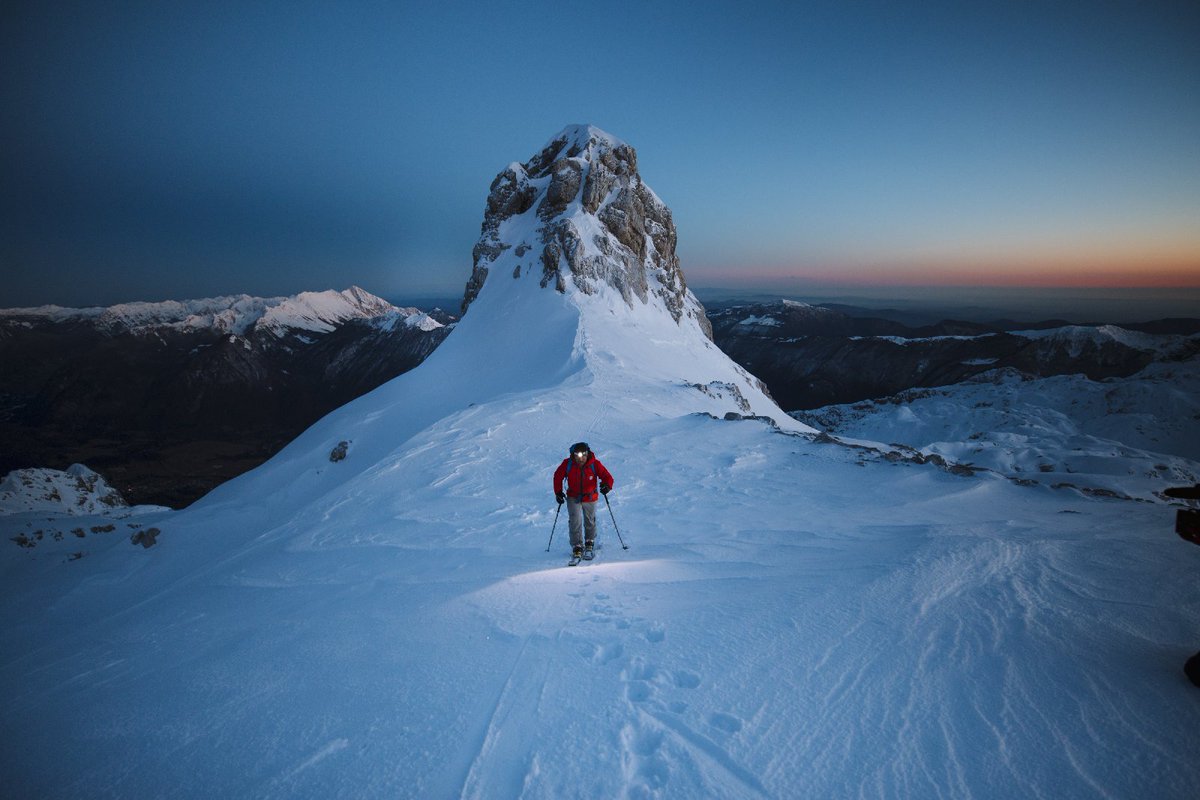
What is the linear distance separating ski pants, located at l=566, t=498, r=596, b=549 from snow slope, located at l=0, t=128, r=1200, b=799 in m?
0.52

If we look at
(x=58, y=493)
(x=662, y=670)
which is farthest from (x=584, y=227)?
(x=58, y=493)

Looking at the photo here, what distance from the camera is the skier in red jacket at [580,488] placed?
819cm

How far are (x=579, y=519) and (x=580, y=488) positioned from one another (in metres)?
0.64

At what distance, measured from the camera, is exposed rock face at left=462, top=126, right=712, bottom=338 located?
43688 millimetres

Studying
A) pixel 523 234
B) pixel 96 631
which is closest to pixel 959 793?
pixel 96 631

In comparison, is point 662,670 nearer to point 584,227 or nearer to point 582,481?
point 582,481

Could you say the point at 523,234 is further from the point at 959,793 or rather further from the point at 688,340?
the point at 959,793

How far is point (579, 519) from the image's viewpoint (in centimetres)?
835

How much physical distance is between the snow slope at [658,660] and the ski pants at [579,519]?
20.7 inches

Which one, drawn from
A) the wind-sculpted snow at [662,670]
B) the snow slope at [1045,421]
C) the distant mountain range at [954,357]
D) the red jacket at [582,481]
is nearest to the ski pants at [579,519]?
the red jacket at [582,481]

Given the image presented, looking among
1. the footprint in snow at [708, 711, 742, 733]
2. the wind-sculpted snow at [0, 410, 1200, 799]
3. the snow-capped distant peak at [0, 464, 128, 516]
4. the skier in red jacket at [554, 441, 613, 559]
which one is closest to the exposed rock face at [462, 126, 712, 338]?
the skier in red jacket at [554, 441, 613, 559]

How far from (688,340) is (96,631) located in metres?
45.2

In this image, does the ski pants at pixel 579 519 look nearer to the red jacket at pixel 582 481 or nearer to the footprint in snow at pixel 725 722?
the red jacket at pixel 582 481

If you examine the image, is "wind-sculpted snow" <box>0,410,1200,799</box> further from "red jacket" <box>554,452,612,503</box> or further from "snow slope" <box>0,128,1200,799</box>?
"red jacket" <box>554,452,612,503</box>
